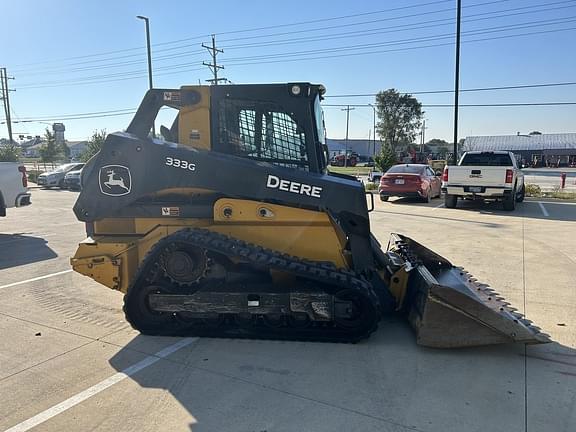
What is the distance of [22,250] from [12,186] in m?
2.61

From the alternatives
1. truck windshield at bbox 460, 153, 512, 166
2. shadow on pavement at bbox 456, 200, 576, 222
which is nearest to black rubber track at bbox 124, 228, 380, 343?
shadow on pavement at bbox 456, 200, 576, 222

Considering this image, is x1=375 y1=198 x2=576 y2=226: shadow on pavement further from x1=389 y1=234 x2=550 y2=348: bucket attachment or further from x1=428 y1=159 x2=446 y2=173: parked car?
x1=428 y1=159 x2=446 y2=173: parked car

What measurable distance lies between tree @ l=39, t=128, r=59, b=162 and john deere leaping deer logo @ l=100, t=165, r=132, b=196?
1869 inches

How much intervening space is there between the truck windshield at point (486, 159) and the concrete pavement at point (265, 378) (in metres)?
9.79

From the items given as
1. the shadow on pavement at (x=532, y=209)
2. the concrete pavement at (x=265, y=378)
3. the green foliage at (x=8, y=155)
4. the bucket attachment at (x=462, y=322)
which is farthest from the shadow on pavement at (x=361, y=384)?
the green foliage at (x=8, y=155)

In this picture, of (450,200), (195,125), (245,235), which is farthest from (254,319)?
(450,200)

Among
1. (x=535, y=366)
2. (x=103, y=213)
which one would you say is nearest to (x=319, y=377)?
(x=535, y=366)

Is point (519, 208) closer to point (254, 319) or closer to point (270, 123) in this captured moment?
point (270, 123)

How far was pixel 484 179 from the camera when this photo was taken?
554 inches

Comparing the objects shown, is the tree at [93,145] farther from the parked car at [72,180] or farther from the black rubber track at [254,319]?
the black rubber track at [254,319]

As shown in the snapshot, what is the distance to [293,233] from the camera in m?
4.45

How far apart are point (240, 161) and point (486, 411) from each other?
2.87m

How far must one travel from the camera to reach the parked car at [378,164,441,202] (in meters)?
16.0

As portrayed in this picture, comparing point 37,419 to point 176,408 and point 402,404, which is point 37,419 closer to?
point 176,408
